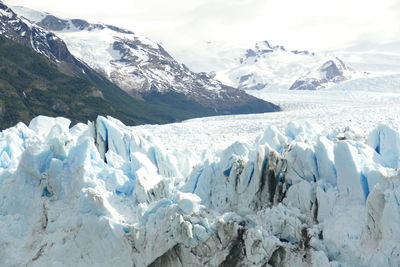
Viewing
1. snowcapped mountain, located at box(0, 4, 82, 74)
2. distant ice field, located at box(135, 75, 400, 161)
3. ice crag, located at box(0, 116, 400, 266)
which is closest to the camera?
ice crag, located at box(0, 116, 400, 266)

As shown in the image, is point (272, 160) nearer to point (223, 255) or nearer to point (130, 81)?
point (223, 255)

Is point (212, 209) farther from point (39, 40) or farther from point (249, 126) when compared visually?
point (39, 40)

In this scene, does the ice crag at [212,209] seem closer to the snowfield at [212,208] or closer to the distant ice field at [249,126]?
the snowfield at [212,208]

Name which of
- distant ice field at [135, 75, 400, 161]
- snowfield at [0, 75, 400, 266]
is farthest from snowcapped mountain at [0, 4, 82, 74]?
snowfield at [0, 75, 400, 266]

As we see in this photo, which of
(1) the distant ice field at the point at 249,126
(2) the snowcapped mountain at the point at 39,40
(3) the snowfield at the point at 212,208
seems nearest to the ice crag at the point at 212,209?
(3) the snowfield at the point at 212,208

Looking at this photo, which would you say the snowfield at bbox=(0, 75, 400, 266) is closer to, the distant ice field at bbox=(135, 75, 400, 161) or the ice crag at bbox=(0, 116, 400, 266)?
the ice crag at bbox=(0, 116, 400, 266)
